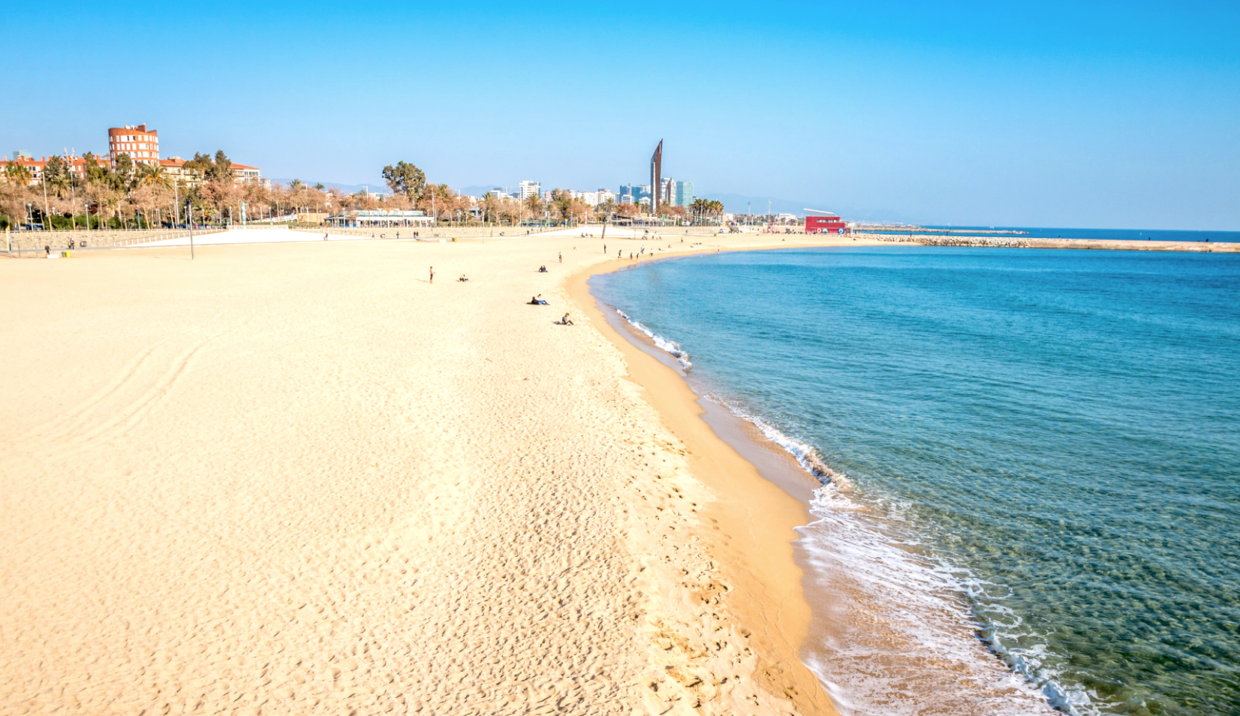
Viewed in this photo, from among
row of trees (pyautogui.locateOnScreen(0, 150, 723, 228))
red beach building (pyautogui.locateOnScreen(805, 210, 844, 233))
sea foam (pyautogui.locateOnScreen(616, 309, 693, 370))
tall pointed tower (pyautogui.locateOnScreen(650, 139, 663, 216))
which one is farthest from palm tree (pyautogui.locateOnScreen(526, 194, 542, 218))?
sea foam (pyautogui.locateOnScreen(616, 309, 693, 370))

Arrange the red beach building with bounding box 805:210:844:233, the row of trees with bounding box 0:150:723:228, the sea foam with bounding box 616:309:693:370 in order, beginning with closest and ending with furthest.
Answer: the sea foam with bounding box 616:309:693:370
the row of trees with bounding box 0:150:723:228
the red beach building with bounding box 805:210:844:233

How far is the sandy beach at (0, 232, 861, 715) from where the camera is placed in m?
5.34

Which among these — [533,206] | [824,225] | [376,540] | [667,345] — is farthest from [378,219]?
[824,225]

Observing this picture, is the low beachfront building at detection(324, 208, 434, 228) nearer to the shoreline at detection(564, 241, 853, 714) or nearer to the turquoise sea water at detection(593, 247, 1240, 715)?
the turquoise sea water at detection(593, 247, 1240, 715)

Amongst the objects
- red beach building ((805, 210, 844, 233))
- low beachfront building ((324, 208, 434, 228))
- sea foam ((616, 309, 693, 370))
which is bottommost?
sea foam ((616, 309, 693, 370))

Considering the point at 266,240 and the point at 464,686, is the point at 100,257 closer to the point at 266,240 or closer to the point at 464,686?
the point at 266,240

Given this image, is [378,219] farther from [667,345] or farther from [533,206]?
[667,345]

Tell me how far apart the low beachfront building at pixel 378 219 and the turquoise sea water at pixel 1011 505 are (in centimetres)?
7895

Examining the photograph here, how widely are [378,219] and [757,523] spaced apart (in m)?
95.6

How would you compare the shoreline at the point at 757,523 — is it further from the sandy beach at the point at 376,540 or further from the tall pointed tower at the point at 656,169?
the tall pointed tower at the point at 656,169

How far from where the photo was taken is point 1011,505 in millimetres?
9953

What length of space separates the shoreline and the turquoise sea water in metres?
0.28

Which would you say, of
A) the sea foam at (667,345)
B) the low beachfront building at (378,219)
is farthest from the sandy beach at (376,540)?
the low beachfront building at (378,219)

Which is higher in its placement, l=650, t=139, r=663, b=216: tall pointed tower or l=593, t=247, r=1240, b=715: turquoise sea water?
l=650, t=139, r=663, b=216: tall pointed tower
